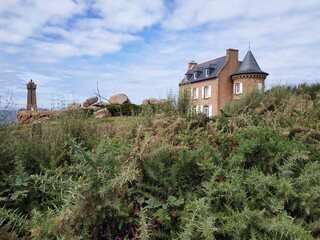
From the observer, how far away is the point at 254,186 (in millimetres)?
2174

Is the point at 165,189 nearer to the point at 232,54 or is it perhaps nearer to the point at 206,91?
the point at 206,91

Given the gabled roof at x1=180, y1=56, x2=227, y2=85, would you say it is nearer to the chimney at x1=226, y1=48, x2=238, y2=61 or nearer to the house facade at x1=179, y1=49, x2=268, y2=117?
the house facade at x1=179, y1=49, x2=268, y2=117

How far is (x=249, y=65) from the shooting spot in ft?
90.1

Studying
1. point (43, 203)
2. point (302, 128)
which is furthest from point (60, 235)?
point (302, 128)

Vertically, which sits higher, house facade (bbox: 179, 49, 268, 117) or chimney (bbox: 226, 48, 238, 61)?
chimney (bbox: 226, 48, 238, 61)

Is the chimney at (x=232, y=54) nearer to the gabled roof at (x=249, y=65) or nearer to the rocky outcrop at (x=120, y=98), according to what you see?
the gabled roof at (x=249, y=65)

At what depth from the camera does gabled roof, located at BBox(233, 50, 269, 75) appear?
2702 centimetres

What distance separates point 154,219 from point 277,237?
0.83m

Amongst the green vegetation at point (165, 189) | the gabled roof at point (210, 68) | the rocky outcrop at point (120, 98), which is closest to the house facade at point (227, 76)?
the gabled roof at point (210, 68)

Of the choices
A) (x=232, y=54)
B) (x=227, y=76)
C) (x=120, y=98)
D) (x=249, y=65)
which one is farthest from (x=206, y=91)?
(x=120, y=98)

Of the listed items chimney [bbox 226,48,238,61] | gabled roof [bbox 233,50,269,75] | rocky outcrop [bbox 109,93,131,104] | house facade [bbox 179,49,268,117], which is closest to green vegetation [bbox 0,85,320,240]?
rocky outcrop [bbox 109,93,131,104]

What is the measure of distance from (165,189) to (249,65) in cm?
2742

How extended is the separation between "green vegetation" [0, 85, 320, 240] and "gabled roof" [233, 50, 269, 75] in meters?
25.6

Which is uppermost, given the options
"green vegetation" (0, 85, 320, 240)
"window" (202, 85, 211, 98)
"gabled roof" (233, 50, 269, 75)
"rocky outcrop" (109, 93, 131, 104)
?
"gabled roof" (233, 50, 269, 75)
